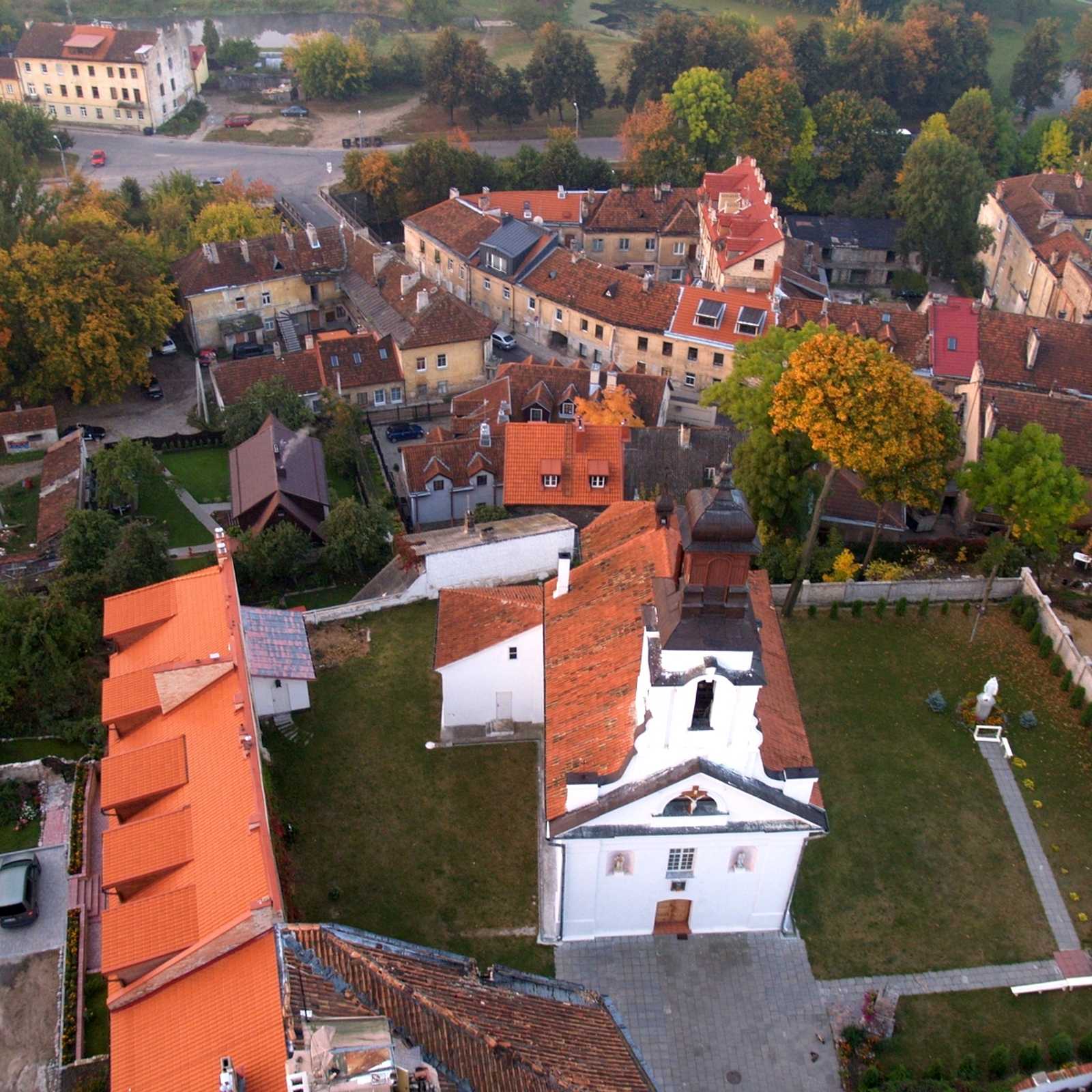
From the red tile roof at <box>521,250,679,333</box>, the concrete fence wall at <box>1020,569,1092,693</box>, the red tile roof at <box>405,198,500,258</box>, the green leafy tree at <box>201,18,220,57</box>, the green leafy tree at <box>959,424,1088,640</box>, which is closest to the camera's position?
the concrete fence wall at <box>1020,569,1092,693</box>

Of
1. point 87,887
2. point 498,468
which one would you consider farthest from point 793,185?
point 87,887

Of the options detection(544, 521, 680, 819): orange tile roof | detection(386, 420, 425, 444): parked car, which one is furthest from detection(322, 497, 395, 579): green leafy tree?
detection(386, 420, 425, 444): parked car

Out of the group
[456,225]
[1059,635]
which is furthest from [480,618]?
[456,225]

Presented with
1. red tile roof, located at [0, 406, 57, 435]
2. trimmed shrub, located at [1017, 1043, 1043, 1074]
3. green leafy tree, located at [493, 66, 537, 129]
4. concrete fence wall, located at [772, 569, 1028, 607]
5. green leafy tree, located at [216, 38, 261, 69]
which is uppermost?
green leafy tree, located at [216, 38, 261, 69]

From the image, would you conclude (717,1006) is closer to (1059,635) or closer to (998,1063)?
(998,1063)

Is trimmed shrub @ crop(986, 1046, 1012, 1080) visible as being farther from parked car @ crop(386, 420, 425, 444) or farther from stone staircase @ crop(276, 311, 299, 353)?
stone staircase @ crop(276, 311, 299, 353)
